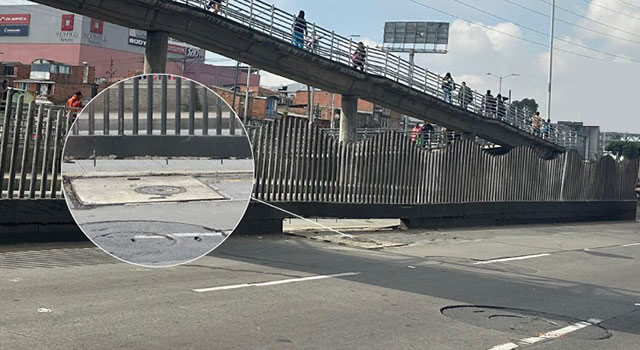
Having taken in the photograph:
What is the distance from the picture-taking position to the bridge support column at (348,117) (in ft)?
130

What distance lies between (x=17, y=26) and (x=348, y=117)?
89.3 metres

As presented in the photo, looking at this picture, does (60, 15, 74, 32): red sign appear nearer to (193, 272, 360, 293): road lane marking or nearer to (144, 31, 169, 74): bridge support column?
(144, 31, 169, 74): bridge support column

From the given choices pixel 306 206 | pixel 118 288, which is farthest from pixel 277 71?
pixel 118 288

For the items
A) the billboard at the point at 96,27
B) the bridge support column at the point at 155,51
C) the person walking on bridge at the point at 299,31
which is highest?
the billboard at the point at 96,27

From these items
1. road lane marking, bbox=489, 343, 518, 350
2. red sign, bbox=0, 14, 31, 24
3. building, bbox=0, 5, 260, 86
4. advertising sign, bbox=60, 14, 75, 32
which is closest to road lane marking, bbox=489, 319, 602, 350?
road lane marking, bbox=489, 343, 518, 350

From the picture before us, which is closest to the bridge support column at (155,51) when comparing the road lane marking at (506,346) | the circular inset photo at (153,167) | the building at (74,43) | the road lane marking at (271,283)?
the road lane marking at (271,283)

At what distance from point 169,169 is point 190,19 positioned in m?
26.5

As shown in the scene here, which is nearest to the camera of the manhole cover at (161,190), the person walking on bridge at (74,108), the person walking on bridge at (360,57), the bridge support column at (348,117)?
the manhole cover at (161,190)

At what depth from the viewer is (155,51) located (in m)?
29.5

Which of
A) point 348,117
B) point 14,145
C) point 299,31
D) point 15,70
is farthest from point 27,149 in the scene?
point 15,70

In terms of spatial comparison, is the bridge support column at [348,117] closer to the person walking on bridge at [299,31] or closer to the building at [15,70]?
the person walking on bridge at [299,31]

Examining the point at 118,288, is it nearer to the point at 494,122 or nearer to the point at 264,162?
the point at 264,162

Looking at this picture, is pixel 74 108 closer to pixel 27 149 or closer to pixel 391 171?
pixel 27 149

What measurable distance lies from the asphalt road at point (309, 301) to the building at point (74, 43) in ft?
319
